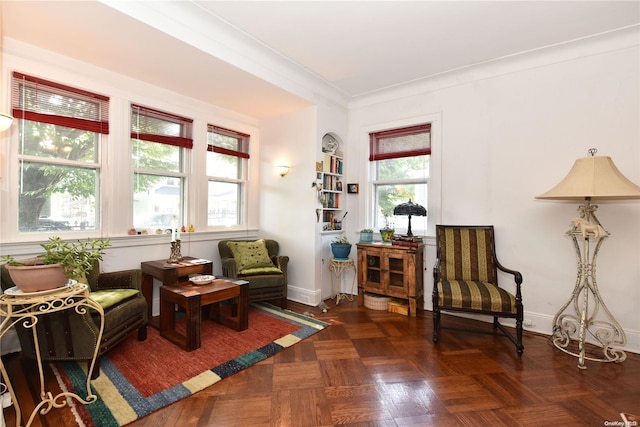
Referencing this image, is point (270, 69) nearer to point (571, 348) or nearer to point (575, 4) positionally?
point (575, 4)

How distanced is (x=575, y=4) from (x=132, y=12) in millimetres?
3370

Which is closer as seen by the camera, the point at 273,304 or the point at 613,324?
the point at 613,324

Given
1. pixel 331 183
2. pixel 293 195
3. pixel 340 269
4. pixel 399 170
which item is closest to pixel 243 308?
pixel 340 269

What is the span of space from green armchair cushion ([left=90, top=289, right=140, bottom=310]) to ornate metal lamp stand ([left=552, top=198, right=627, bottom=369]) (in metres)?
3.66

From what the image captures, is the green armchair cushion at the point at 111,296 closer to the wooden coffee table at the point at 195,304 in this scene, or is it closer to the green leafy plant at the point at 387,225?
the wooden coffee table at the point at 195,304

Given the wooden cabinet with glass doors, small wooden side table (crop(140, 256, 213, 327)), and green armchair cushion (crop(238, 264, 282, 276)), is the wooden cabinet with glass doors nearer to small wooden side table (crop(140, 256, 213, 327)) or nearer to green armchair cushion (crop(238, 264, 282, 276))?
green armchair cushion (crop(238, 264, 282, 276))

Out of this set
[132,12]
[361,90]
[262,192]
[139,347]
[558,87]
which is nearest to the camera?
[132,12]

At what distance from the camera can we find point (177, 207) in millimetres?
3619

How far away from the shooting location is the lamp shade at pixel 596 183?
2197 mm

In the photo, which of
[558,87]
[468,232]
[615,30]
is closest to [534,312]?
[468,232]

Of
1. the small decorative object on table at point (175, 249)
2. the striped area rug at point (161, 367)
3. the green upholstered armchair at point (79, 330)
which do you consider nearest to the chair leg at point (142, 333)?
the striped area rug at point (161, 367)

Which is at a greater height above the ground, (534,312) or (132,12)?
(132,12)

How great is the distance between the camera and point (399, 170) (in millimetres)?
3951

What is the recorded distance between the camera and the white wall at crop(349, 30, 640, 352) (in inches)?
103
